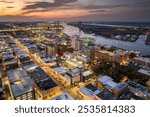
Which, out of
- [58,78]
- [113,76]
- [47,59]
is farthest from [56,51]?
[113,76]

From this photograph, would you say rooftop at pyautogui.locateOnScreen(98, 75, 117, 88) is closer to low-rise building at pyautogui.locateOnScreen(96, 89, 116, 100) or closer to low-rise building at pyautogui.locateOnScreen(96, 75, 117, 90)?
low-rise building at pyautogui.locateOnScreen(96, 75, 117, 90)

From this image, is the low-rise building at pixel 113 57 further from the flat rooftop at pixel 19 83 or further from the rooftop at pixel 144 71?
the flat rooftop at pixel 19 83

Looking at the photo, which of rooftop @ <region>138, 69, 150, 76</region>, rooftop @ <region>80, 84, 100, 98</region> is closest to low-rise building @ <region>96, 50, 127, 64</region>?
rooftop @ <region>138, 69, 150, 76</region>

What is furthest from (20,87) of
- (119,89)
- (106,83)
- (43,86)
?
(119,89)

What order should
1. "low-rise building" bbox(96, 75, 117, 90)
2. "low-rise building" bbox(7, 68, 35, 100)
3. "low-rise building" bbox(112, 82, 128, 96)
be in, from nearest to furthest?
"low-rise building" bbox(7, 68, 35, 100), "low-rise building" bbox(112, 82, 128, 96), "low-rise building" bbox(96, 75, 117, 90)

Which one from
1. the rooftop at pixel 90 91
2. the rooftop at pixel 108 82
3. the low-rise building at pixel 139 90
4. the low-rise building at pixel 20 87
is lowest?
the low-rise building at pixel 139 90

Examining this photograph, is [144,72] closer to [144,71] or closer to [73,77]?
[144,71]

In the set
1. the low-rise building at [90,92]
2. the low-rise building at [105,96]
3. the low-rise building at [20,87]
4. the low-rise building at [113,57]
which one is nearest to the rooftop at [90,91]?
the low-rise building at [90,92]

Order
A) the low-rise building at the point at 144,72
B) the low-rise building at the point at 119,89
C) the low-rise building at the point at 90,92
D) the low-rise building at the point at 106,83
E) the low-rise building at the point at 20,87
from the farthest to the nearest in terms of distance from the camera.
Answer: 1. the low-rise building at the point at 144,72
2. the low-rise building at the point at 106,83
3. the low-rise building at the point at 119,89
4. the low-rise building at the point at 90,92
5. the low-rise building at the point at 20,87

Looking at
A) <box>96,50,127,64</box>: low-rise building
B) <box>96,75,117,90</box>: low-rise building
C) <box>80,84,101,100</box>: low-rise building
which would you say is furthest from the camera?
<box>96,50,127,64</box>: low-rise building

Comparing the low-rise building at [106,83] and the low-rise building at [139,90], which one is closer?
the low-rise building at [139,90]

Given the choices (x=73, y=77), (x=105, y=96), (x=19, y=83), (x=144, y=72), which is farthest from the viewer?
(x=144, y=72)
